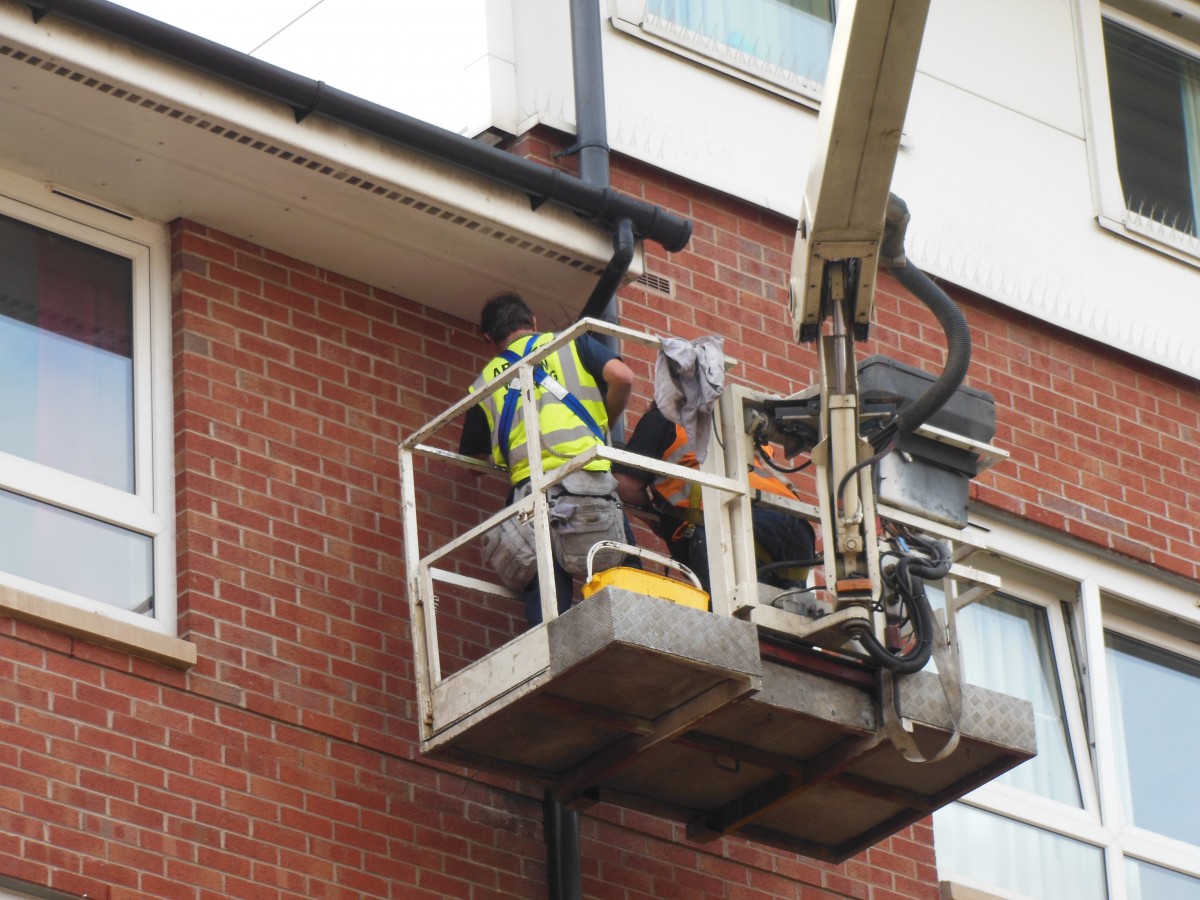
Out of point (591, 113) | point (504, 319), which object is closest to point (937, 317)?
point (504, 319)

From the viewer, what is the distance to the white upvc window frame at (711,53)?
1353 cm

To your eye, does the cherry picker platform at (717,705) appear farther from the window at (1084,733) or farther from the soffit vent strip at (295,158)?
the window at (1084,733)

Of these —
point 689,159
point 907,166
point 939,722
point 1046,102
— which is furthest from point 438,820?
point 1046,102

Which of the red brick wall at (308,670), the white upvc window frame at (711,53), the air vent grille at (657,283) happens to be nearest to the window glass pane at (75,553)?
the red brick wall at (308,670)

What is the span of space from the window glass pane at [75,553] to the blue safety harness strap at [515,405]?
1462mm

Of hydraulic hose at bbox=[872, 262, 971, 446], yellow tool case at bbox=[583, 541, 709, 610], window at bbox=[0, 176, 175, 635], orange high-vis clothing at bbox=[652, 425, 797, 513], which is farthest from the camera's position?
orange high-vis clothing at bbox=[652, 425, 797, 513]

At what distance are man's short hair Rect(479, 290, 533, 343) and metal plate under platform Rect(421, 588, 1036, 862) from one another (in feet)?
5.49

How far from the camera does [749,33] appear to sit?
14289mm

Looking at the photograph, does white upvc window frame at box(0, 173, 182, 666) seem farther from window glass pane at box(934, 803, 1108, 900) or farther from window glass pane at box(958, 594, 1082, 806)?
window glass pane at box(958, 594, 1082, 806)

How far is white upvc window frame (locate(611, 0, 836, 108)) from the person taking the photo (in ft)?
44.4

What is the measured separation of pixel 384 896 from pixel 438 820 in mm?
466

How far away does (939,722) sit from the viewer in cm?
1087

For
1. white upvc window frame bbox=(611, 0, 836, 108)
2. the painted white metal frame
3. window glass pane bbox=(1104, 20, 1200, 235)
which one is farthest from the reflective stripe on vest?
window glass pane bbox=(1104, 20, 1200, 235)

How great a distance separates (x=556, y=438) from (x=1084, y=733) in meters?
3.95
